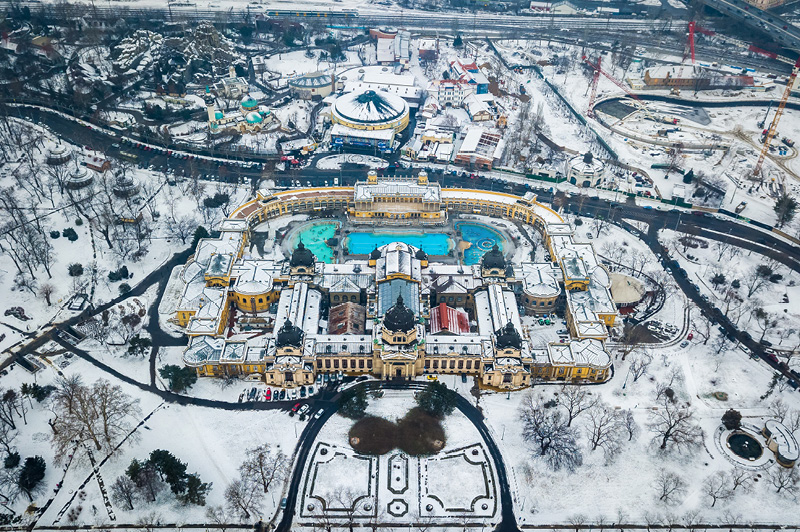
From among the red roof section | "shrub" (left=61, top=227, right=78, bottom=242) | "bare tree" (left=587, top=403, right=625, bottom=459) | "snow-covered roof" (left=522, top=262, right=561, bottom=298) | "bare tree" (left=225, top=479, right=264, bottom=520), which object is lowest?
"bare tree" (left=225, top=479, right=264, bottom=520)

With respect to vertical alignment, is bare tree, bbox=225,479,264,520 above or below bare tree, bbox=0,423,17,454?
below

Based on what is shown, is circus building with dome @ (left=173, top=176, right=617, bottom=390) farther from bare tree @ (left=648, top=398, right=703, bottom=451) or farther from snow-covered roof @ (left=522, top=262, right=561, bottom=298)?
bare tree @ (left=648, top=398, right=703, bottom=451)

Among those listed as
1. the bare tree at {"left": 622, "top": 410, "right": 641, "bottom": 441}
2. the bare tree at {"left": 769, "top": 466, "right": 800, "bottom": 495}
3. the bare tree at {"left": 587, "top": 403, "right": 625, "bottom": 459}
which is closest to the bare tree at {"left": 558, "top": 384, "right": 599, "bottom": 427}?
the bare tree at {"left": 587, "top": 403, "right": 625, "bottom": 459}

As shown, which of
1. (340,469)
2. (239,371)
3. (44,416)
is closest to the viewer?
(340,469)

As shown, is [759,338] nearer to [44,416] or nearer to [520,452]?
[520,452]

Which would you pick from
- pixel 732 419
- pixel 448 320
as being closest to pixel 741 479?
pixel 732 419

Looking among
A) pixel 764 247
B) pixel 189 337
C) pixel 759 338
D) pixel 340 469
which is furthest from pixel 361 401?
pixel 764 247
